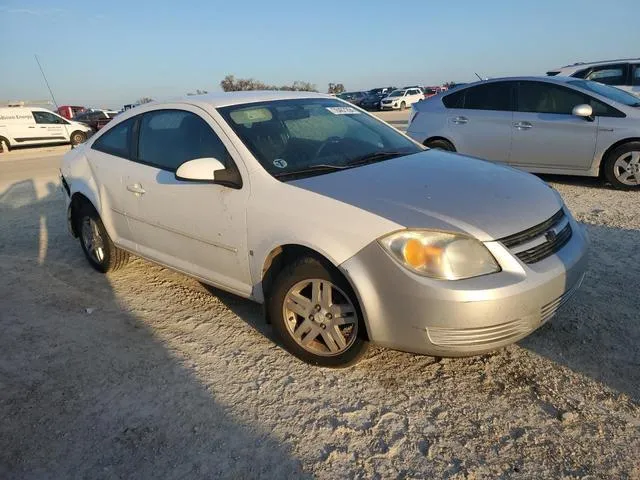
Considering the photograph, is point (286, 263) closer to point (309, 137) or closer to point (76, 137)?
point (309, 137)

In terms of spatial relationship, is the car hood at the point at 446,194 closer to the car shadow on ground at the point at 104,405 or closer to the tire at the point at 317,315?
the tire at the point at 317,315

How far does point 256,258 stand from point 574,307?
2181mm

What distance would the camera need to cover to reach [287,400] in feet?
8.87

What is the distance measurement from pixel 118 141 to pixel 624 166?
5.89 metres

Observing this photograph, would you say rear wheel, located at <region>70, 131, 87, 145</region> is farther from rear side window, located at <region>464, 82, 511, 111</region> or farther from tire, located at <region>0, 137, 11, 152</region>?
rear side window, located at <region>464, 82, 511, 111</region>

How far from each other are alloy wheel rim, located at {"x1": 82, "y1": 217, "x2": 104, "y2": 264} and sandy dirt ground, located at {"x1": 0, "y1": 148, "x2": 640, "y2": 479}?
2.35 ft

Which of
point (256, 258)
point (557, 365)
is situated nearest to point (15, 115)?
point (256, 258)

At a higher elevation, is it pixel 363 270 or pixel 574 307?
pixel 363 270

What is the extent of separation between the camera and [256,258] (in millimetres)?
3068

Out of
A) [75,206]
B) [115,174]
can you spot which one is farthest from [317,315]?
[75,206]

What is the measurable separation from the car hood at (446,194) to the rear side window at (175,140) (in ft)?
2.56

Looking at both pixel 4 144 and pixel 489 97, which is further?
pixel 4 144

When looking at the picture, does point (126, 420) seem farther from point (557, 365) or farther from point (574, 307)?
point (574, 307)

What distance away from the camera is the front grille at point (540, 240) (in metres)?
2.53
